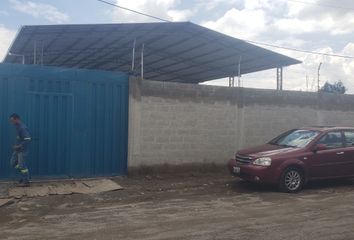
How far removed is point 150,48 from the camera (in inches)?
651

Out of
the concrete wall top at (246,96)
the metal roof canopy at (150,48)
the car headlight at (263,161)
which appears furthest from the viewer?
the metal roof canopy at (150,48)

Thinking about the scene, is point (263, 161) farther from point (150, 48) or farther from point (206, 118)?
point (150, 48)

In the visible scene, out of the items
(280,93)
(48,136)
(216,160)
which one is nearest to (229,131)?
(216,160)

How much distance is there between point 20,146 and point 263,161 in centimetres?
546

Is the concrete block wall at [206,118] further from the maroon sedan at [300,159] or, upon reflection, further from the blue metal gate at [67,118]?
the maroon sedan at [300,159]

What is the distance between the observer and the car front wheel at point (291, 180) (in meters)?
10.3

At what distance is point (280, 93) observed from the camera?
14078mm

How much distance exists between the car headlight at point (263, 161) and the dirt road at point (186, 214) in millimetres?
666

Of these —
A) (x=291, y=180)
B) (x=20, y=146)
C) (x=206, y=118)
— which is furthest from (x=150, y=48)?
(x=291, y=180)

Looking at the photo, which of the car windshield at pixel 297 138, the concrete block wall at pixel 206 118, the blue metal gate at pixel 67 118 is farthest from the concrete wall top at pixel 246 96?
the car windshield at pixel 297 138

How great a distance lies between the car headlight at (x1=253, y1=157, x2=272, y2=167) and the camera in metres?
10.2

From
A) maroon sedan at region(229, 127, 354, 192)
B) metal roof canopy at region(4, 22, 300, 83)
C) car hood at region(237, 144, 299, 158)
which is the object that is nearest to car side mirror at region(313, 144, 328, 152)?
maroon sedan at region(229, 127, 354, 192)

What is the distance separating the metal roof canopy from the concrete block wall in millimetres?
1751

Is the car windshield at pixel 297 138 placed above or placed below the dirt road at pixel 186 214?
above
